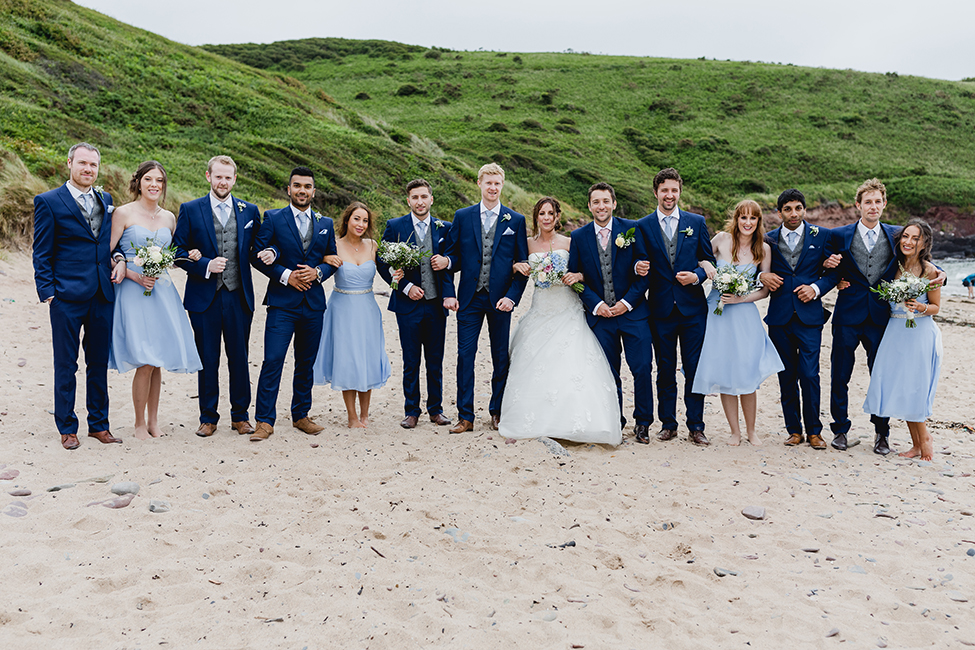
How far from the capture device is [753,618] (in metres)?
3.30

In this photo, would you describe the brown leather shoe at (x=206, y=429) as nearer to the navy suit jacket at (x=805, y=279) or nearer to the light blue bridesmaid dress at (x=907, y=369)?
the navy suit jacket at (x=805, y=279)

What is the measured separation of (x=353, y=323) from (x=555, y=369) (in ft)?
6.78

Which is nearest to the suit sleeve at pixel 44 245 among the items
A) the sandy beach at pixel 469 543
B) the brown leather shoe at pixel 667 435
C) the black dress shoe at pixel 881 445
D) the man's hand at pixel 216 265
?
the man's hand at pixel 216 265

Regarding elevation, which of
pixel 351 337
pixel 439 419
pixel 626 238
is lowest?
pixel 439 419

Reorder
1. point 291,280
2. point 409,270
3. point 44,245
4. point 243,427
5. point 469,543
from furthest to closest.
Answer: point 409,270 < point 243,427 < point 291,280 < point 44,245 < point 469,543

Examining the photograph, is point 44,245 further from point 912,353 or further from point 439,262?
point 912,353

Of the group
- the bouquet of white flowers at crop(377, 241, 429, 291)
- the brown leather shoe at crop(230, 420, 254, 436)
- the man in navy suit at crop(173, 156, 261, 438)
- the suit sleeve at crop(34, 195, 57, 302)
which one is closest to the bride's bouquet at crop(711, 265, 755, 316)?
the bouquet of white flowers at crop(377, 241, 429, 291)

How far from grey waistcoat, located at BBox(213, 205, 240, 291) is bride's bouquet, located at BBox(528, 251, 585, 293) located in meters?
2.82

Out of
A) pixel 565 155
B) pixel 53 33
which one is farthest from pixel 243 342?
pixel 565 155

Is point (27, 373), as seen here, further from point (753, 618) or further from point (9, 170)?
point (753, 618)

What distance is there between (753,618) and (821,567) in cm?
84

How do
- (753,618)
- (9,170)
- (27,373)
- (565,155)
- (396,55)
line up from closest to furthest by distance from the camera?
(753,618), (27,373), (9,170), (565,155), (396,55)

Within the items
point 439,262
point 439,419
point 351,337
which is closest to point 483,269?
point 439,262

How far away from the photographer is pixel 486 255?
6.47m
